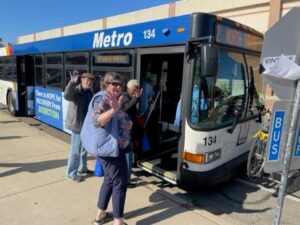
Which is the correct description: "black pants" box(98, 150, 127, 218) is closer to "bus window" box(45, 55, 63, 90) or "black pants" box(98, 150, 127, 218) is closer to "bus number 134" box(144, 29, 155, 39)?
"bus number 134" box(144, 29, 155, 39)

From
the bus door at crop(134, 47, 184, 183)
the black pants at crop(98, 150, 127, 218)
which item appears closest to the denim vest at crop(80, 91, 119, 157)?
the black pants at crop(98, 150, 127, 218)

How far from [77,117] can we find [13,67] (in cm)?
673

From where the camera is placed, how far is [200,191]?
476cm

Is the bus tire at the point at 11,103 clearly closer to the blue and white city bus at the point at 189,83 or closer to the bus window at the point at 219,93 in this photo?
the blue and white city bus at the point at 189,83

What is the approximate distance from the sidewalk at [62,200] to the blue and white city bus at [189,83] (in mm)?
413

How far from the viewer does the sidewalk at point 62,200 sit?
3543mm

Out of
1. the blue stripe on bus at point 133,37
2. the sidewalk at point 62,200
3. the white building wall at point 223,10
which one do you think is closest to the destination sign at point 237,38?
the blue stripe on bus at point 133,37

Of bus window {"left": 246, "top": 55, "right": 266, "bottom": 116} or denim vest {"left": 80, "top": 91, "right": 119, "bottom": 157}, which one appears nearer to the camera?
denim vest {"left": 80, "top": 91, "right": 119, "bottom": 157}

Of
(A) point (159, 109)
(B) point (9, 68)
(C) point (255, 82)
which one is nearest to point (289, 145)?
(C) point (255, 82)

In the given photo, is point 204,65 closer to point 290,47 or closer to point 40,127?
point 290,47

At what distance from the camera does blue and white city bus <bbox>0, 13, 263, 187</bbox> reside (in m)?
3.86

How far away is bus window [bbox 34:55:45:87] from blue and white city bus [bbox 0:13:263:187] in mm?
1637

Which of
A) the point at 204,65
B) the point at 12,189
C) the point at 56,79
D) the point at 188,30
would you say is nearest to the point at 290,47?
the point at 204,65

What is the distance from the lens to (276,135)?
2406 millimetres
